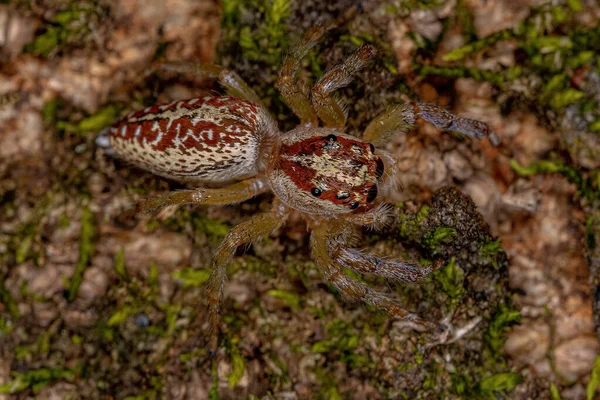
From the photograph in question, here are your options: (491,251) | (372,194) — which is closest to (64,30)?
(372,194)

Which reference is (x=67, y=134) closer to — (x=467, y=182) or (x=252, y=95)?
(x=252, y=95)

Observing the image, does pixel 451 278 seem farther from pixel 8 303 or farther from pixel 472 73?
pixel 8 303

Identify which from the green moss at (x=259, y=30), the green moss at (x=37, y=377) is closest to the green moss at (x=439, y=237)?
the green moss at (x=259, y=30)

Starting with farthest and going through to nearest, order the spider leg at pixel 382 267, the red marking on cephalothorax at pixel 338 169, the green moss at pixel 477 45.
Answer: the green moss at pixel 477 45
the red marking on cephalothorax at pixel 338 169
the spider leg at pixel 382 267

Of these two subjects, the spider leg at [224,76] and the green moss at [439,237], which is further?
the spider leg at [224,76]

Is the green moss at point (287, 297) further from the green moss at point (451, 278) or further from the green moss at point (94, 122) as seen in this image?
the green moss at point (94, 122)

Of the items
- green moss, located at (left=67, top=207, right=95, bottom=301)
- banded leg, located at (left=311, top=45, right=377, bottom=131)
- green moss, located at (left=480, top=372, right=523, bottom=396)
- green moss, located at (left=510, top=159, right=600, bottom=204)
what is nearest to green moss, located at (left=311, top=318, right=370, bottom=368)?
green moss, located at (left=480, top=372, right=523, bottom=396)
